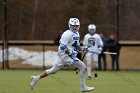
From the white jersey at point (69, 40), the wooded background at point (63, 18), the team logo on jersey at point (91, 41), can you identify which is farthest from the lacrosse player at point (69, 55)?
the wooded background at point (63, 18)

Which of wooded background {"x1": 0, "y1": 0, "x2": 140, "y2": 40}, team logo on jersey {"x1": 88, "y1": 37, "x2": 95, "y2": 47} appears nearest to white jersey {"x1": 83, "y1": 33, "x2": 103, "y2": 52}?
team logo on jersey {"x1": 88, "y1": 37, "x2": 95, "y2": 47}

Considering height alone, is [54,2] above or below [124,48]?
above

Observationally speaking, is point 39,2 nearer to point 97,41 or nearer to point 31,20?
point 31,20

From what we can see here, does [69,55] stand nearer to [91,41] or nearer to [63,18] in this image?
[91,41]

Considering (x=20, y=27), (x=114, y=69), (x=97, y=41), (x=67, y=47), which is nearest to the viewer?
(x=67, y=47)

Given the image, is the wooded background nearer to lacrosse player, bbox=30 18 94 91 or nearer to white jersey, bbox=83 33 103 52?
Answer: white jersey, bbox=83 33 103 52

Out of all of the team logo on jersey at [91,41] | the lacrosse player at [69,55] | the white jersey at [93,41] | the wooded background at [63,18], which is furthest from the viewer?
the wooded background at [63,18]

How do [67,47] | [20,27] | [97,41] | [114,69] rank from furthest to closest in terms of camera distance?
1. [20,27]
2. [114,69]
3. [97,41]
4. [67,47]

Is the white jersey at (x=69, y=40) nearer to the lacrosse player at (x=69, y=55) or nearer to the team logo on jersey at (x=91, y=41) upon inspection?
the lacrosse player at (x=69, y=55)

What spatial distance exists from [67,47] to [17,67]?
48.5 ft

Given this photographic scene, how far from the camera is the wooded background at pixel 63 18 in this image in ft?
95.9

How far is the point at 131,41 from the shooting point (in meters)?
30.5

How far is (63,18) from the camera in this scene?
2988cm

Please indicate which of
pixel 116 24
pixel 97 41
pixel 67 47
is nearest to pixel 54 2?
pixel 116 24
